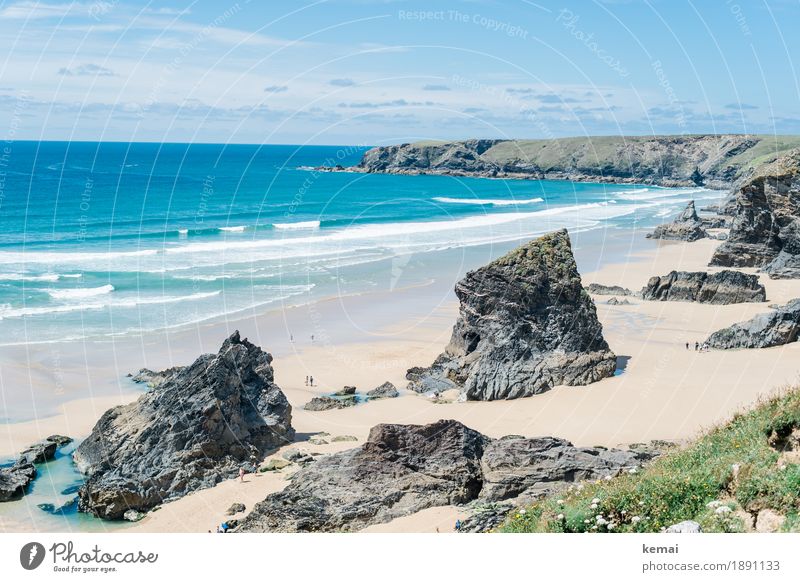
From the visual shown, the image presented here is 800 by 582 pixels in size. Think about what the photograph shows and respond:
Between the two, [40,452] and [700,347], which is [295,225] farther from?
[40,452]

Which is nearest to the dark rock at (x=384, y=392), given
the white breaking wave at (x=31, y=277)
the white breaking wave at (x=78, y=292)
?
the white breaking wave at (x=78, y=292)

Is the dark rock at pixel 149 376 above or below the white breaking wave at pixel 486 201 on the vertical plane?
below

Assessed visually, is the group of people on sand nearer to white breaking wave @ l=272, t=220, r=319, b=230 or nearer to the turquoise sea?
the turquoise sea

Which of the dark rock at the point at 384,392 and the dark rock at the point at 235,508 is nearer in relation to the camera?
the dark rock at the point at 235,508

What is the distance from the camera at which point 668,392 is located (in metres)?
25.5

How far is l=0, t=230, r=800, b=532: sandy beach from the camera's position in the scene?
19.8m

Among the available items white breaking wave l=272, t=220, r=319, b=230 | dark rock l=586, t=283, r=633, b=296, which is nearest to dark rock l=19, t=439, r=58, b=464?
dark rock l=586, t=283, r=633, b=296

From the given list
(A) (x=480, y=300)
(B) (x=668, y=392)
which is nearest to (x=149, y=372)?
(A) (x=480, y=300)

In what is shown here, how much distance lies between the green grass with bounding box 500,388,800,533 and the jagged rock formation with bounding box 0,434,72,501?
516 inches

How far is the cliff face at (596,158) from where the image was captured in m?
165

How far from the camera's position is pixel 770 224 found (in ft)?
166

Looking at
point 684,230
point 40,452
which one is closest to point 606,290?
point 684,230

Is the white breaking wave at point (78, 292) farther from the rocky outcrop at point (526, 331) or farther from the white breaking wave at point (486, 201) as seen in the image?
the white breaking wave at point (486, 201)

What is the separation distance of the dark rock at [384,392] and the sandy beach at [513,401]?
13.9 inches
